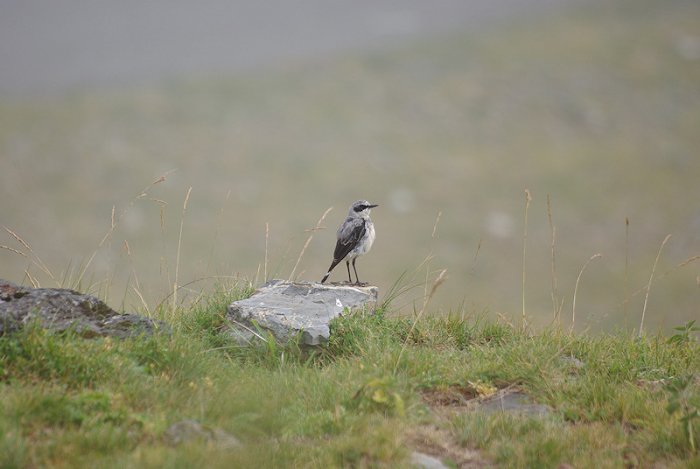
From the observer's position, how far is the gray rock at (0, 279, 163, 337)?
6688 millimetres

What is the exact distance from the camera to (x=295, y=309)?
8086 millimetres

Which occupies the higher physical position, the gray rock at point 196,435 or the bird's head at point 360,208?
the bird's head at point 360,208

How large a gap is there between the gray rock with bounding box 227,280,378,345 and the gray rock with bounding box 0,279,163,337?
3.44 feet

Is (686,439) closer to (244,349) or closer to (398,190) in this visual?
(244,349)

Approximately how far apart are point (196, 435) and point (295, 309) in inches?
111

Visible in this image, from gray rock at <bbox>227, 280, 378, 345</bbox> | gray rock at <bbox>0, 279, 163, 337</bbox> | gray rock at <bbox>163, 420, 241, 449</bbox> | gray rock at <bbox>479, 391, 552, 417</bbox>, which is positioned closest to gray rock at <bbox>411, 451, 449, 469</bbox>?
gray rock at <bbox>479, 391, 552, 417</bbox>

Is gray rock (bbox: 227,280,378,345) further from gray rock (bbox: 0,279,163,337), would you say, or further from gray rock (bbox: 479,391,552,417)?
gray rock (bbox: 479,391,552,417)

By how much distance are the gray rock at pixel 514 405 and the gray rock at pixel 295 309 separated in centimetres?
187

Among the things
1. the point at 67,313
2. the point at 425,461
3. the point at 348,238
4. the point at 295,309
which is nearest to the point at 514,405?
the point at 425,461

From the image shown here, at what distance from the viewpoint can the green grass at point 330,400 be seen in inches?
212

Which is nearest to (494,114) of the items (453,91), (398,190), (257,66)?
(453,91)

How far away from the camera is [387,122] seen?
126m

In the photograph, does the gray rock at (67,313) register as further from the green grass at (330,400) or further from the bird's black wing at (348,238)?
the bird's black wing at (348,238)

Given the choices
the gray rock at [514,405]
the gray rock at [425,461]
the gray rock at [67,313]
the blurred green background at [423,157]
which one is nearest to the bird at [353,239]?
the gray rock at [67,313]
